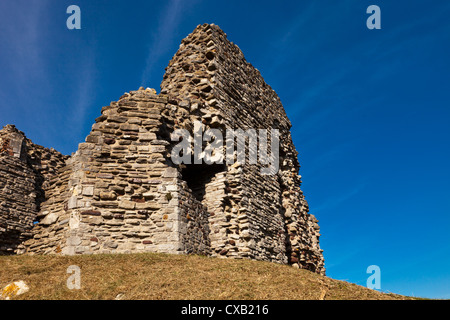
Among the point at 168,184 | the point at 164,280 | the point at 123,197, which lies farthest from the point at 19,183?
the point at 164,280

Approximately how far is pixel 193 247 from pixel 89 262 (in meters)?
3.46

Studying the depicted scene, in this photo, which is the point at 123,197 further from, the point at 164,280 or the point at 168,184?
the point at 164,280

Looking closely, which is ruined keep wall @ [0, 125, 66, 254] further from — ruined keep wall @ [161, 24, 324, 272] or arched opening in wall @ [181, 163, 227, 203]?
ruined keep wall @ [161, 24, 324, 272]

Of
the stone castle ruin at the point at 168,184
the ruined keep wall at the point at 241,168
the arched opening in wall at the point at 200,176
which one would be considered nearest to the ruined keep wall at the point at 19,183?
the stone castle ruin at the point at 168,184

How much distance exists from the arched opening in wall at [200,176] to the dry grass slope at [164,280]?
16.0 ft

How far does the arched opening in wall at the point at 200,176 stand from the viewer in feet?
47.3

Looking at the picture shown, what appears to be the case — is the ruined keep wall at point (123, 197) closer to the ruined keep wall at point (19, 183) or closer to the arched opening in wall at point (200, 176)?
the arched opening in wall at point (200, 176)

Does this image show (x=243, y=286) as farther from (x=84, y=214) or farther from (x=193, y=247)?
(x=84, y=214)

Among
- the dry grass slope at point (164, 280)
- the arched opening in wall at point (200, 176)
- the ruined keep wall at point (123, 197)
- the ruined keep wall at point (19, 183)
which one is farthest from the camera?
the ruined keep wall at point (19, 183)

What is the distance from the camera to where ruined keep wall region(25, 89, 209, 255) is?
1043 cm

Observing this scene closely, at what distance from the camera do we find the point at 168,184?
11547 mm

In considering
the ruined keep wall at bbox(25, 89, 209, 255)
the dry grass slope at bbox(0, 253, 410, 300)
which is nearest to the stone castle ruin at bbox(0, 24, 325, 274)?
the ruined keep wall at bbox(25, 89, 209, 255)
